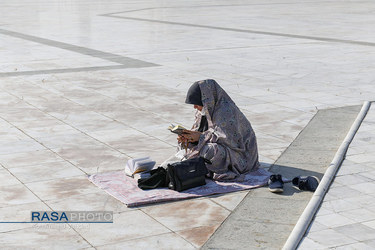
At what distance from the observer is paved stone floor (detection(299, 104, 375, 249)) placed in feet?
20.0

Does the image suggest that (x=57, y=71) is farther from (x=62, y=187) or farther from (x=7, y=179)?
(x=62, y=187)

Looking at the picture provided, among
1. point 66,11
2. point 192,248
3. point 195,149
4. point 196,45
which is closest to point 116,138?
point 195,149

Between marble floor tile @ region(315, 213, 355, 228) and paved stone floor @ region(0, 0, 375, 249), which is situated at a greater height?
marble floor tile @ region(315, 213, 355, 228)

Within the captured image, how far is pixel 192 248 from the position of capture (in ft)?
19.9

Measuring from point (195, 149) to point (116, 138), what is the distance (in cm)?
214

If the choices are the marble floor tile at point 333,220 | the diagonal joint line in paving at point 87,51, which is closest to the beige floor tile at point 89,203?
the marble floor tile at point 333,220

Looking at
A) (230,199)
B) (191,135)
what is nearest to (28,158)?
(191,135)

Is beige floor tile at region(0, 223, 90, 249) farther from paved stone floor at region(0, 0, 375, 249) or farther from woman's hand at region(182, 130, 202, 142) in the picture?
woman's hand at region(182, 130, 202, 142)

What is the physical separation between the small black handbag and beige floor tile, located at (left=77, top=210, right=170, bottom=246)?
0.74 metres

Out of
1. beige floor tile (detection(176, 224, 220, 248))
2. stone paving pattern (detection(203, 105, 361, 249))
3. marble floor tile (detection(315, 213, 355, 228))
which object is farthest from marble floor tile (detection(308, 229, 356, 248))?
beige floor tile (detection(176, 224, 220, 248))

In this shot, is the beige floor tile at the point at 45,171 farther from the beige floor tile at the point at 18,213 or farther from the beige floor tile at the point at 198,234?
the beige floor tile at the point at 198,234

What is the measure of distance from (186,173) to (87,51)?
11864mm

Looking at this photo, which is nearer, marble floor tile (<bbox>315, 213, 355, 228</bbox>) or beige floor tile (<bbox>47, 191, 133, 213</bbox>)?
marble floor tile (<bbox>315, 213, 355, 228</bbox>)

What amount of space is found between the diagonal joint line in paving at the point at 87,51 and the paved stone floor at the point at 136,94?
0.11ft
